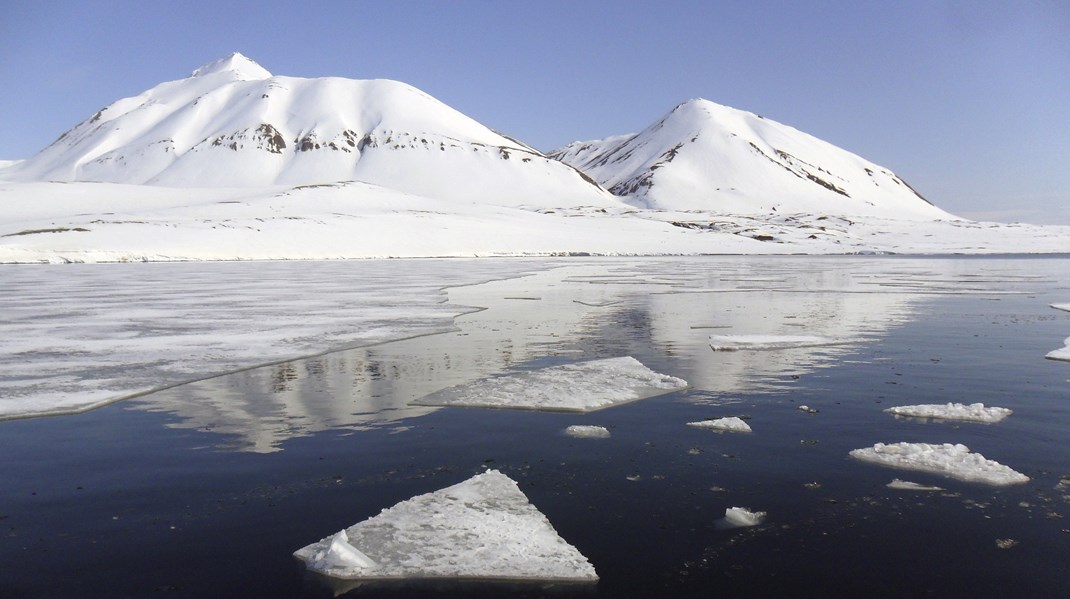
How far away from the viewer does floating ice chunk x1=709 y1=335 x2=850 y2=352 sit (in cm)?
1297

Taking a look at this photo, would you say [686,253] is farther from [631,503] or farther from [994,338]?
[631,503]

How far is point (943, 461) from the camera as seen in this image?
20.8 feet

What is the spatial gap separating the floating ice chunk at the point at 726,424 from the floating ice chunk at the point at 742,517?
2.27 m

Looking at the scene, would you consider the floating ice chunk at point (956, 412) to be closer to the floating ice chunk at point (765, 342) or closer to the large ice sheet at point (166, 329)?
the floating ice chunk at point (765, 342)

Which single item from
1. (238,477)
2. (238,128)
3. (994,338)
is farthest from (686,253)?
(238,128)

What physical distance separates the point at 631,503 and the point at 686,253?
74.1 meters

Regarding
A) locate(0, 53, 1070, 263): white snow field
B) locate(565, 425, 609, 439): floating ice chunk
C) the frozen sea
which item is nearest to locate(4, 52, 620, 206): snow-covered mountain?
locate(0, 53, 1070, 263): white snow field

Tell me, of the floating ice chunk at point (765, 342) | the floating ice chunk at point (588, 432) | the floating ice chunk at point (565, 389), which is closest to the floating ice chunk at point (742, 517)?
the floating ice chunk at point (588, 432)

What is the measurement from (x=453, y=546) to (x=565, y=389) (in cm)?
468

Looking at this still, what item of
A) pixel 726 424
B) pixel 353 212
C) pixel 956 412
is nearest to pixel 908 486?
pixel 726 424

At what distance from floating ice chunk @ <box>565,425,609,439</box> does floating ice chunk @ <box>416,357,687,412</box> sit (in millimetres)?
931

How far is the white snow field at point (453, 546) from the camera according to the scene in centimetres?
453

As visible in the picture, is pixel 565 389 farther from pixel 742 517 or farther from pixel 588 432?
pixel 742 517

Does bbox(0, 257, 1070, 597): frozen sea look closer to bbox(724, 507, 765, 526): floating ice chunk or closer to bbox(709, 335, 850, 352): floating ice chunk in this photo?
bbox(724, 507, 765, 526): floating ice chunk
